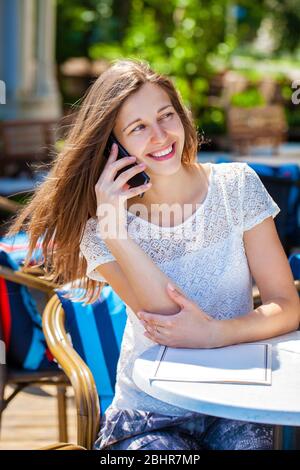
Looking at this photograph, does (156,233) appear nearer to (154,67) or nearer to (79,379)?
(79,379)

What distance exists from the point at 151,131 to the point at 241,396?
0.67m

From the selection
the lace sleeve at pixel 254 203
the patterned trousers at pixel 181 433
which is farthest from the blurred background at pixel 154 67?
the patterned trousers at pixel 181 433

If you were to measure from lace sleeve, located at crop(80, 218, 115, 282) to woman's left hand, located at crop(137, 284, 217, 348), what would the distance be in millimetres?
227

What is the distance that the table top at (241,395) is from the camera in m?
1.49

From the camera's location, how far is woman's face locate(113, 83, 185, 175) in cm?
194

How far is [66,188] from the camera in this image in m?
2.02

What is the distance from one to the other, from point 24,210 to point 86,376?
1.39 ft

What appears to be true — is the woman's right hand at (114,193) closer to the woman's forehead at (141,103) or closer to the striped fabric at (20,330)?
the woman's forehead at (141,103)

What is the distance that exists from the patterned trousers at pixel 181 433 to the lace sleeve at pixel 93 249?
335mm

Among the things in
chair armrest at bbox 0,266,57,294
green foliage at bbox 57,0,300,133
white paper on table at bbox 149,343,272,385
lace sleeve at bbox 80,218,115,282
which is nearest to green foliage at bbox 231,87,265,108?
green foliage at bbox 57,0,300,133

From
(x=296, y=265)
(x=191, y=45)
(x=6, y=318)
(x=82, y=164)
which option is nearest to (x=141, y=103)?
(x=82, y=164)
